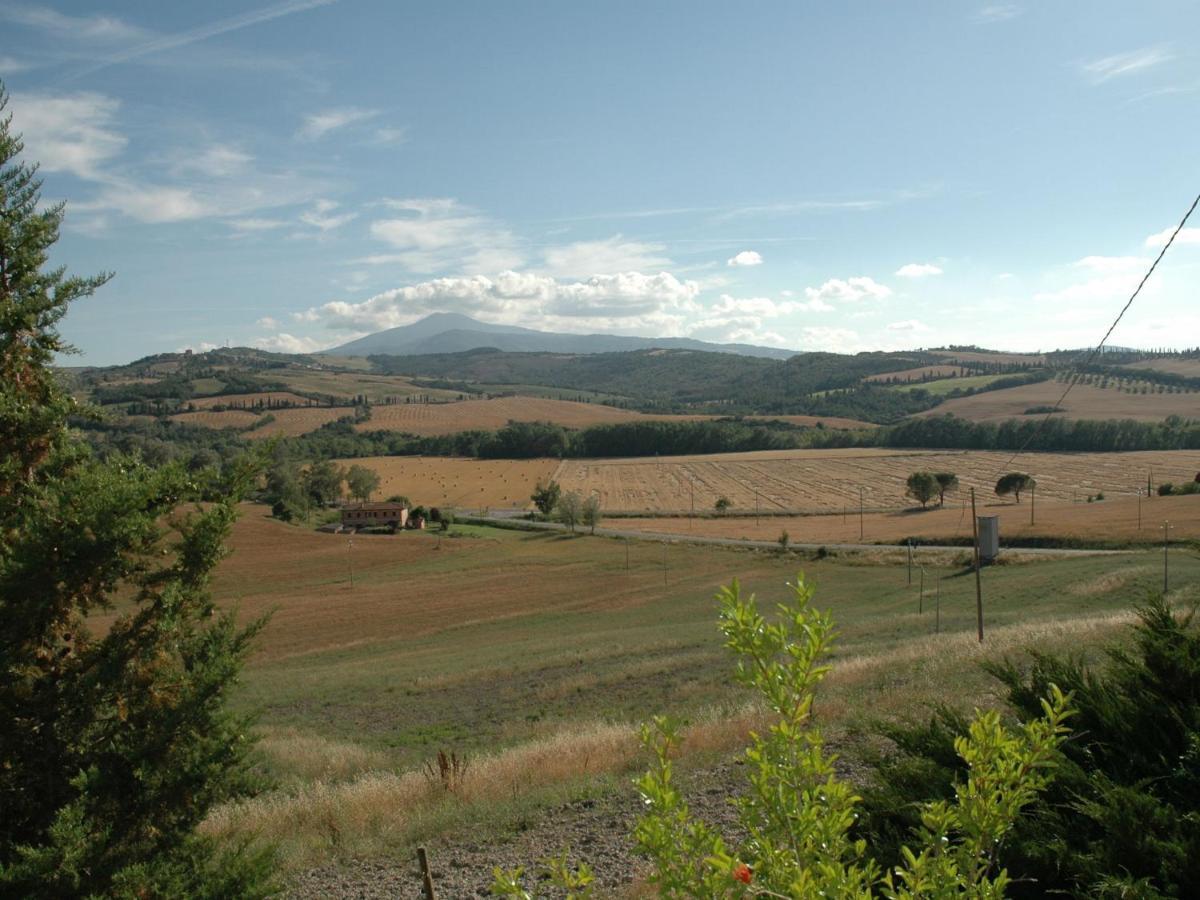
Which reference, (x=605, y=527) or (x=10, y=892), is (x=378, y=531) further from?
(x=10, y=892)

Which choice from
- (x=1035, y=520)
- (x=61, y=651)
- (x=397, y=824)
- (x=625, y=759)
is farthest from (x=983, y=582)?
(x=61, y=651)

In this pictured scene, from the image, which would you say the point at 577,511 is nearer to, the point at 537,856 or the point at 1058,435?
the point at 537,856

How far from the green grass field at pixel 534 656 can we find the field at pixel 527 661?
84 millimetres

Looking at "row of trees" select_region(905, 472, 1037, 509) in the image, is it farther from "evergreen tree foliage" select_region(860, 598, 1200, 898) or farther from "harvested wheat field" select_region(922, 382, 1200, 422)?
"evergreen tree foliage" select_region(860, 598, 1200, 898)

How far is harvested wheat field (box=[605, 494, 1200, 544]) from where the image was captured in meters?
50.2

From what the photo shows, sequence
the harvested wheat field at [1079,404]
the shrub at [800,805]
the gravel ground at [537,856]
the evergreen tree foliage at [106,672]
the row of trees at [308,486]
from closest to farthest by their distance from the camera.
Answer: the shrub at [800,805], the evergreen tree foliage at [106,672], the gravel ground at [537,856], the row of trees at [308,486], the harvested wheat field at [1079,404]

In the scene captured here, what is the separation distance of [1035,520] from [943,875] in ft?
202

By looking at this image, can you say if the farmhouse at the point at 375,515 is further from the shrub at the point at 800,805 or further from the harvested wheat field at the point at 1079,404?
the harvested wheat field at the point at 1079,404

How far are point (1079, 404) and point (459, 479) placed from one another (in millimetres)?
92693

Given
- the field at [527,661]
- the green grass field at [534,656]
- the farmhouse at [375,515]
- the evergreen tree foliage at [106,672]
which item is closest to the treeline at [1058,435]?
the green grass field at [534,656]

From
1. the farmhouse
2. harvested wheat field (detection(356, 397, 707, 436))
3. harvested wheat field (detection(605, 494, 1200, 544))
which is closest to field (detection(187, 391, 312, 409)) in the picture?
harvested wheat field (detection(356, 397, 707, 436))

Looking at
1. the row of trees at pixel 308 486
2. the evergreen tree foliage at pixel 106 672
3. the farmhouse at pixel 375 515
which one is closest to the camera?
the evergreen tree foliage at pixel 106 672

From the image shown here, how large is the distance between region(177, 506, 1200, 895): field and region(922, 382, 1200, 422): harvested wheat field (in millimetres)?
83575

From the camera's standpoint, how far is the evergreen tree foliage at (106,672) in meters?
5.93
